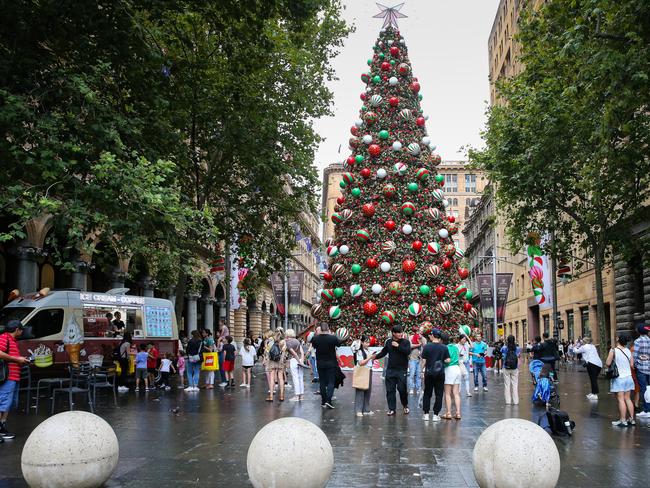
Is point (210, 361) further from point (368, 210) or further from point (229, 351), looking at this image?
point (368, 210)

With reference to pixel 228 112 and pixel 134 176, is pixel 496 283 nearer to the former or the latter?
pixel 228 112

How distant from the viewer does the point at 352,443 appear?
9.81m

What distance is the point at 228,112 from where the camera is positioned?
21.9 meters

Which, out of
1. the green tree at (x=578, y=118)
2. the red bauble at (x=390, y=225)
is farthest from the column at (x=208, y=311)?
the green tree at (x=578, y=118)

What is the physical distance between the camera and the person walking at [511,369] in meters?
15.0

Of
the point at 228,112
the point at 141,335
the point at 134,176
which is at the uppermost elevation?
the point at 228,112

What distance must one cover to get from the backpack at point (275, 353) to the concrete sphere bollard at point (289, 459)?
10520 mm

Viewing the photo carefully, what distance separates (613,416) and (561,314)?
32952 millimetres

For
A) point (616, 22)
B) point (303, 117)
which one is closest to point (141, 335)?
point (303, 117)

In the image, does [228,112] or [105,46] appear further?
[228,112]

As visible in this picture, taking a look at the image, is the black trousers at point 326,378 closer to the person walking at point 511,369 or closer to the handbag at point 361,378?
the handbag at point 361,378

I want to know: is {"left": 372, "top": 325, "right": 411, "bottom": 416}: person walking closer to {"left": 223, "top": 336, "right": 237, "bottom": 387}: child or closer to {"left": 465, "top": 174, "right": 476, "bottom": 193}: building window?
{"left": 223, "top": 336, "right": 237, "bottom": 387}: child

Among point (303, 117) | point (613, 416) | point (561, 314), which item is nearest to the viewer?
point (613, 416)

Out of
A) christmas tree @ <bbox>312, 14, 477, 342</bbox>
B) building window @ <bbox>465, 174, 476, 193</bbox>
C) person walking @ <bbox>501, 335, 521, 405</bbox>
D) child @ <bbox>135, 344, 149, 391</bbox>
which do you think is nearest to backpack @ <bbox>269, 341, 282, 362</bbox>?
child @ <bbox>135, 344, 149, 391</bbox>
